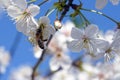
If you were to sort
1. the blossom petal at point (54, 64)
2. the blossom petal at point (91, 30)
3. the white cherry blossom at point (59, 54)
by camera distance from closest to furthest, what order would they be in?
the blossom petal at point (91, 30)
the blossom petal at point (54, 64)
the white cherry blossom at point (59, 54)

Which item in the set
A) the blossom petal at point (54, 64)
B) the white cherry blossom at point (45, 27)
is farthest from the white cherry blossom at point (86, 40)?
the blossom petal at point (54, 64)

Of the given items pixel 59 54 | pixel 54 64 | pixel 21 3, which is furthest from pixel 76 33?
pixel 59 54

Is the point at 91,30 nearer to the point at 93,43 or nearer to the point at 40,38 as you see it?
the point at 93,43

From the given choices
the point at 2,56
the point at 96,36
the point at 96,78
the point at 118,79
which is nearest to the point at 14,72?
the point at 2,56

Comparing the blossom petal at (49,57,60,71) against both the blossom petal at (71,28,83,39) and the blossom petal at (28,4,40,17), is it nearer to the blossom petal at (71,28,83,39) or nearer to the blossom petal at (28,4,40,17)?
the blossom petal at (71,28,83,39)

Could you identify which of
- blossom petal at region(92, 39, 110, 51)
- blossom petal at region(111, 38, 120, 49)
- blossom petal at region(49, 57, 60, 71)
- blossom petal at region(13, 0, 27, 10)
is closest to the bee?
blossom petal at region(13, 0, 27, 10)

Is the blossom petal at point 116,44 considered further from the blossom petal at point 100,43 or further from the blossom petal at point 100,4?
the blossom petal at point 100,4

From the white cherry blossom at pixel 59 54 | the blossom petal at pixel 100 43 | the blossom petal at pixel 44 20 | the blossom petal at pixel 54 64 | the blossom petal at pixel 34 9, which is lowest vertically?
the blossom petal at pixel 100 43

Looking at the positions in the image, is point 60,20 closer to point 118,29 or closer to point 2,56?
point 118,29
